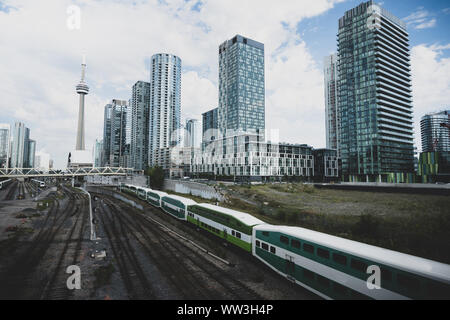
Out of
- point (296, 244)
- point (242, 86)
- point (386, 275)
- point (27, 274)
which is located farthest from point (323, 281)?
point (242, 86)

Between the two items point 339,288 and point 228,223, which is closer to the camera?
point 339,288

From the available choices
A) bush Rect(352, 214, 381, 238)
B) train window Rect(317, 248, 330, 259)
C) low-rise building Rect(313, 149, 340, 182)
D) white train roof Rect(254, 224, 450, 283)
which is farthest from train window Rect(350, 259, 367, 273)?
low-rise building Rect(313, 149, 340, 182)

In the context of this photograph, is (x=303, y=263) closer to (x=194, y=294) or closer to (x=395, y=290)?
(x=395, y=290)

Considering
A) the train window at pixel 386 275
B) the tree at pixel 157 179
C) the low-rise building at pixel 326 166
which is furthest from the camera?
the low-rise building at pixel 326 166

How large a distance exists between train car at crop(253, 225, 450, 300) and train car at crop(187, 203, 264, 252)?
255 centimetres

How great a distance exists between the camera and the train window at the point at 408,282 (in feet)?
31.5

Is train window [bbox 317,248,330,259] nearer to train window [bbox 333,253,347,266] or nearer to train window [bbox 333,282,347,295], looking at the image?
train window [bbox 333,253,347,266]

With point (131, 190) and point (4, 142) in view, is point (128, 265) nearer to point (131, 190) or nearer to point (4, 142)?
point (131, 190)

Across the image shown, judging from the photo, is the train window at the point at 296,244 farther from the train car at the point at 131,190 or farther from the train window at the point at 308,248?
the train car at the point at 131,190

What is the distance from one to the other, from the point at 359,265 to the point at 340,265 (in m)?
1.04

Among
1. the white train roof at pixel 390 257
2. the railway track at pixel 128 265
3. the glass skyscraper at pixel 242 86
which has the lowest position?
the railway track at pixel 128 265

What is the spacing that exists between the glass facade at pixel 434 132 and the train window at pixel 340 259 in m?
222

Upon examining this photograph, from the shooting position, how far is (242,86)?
15800 cm

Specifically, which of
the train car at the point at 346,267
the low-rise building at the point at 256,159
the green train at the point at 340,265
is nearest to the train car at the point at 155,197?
the green train at the point at 340,265
